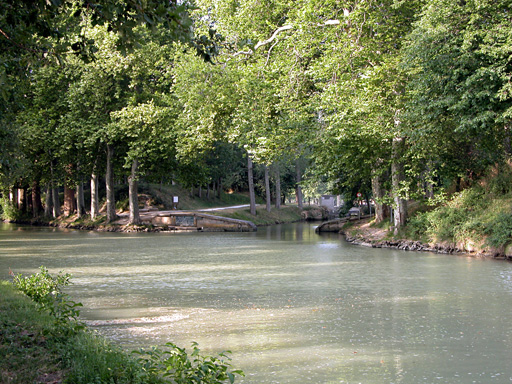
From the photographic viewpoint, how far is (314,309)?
12875 mm

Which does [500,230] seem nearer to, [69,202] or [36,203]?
[69,202]

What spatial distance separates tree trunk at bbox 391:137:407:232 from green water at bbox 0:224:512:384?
12.8ft

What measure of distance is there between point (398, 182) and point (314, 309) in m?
16.6

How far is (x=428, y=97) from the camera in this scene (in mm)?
21906

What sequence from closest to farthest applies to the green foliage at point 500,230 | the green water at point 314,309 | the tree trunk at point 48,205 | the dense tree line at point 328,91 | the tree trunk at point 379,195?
the green water at point 314,309 < the dense tree line at point 328,91 < the green foliage at point 500,230 < the tree trunk at point 379,195 < the tree trunk at point 48,205

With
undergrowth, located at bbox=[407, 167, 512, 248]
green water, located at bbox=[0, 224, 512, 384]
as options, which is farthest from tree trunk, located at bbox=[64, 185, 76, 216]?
undergrowth, located at bbox=[407, 167, 512, 248]

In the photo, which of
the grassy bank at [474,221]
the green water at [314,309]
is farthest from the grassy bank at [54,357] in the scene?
the grassy bank at [474,221]

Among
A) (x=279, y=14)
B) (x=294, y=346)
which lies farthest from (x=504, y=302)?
(x=279, y=14)

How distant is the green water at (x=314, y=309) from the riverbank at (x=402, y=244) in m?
1.04

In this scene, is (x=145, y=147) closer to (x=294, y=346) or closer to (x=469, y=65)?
(x=469, y=65)

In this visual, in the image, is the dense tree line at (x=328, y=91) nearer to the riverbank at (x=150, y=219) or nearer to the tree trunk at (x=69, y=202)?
the riverbank at (x=150, y=219)

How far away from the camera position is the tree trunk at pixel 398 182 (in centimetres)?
2792

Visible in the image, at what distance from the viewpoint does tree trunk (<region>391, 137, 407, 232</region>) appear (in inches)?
1099

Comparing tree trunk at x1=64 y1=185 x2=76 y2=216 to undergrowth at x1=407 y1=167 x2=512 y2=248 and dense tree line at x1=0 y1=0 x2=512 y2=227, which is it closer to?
dense tree line at x1=0 y1=0 x2=512 y2=227
